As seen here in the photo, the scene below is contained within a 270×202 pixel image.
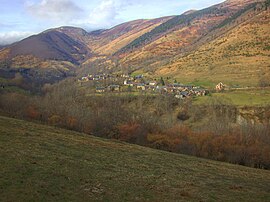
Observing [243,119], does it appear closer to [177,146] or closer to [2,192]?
[177,146]

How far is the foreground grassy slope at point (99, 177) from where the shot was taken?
1452cm

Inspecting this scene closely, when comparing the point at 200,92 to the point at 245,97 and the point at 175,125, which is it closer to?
the point at 245,97

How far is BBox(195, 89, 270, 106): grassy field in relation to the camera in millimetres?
88562

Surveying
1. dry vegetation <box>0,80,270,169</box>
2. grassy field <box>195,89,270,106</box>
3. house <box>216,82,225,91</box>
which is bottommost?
dry vegetation <box>0,80,270,169</box>

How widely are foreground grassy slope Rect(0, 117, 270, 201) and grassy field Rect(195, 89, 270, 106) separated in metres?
70.2

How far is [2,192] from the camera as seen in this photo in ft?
43.3

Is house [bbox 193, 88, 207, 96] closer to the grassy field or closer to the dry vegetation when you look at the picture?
the grassy field

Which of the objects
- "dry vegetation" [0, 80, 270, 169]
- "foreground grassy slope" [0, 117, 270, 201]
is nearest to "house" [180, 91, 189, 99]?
"dry vegetation" [0, 80, 270, 169]

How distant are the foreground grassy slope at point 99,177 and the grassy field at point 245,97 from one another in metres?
70.2

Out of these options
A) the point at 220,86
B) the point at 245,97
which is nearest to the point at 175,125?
the point at 245,97

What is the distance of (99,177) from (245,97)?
87339mm

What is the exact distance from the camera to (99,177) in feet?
58.5

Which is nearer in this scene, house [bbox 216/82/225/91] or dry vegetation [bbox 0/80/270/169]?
dry vegetation [bbox 0/80/270/169]

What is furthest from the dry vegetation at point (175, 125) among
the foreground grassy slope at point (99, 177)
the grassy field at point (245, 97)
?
the foreground grassy slope at point (99, 177)
